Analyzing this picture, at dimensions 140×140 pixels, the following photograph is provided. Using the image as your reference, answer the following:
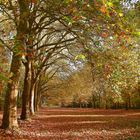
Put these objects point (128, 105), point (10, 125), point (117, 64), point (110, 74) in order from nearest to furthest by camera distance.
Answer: point (110, 74)
point (117, 64)
point (10, 125)
point (128, 105)

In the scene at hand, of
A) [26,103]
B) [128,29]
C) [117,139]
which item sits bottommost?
[117,139]

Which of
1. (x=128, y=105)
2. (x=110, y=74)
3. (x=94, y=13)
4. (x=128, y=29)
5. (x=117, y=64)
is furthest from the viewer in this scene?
(x=128, y=105)

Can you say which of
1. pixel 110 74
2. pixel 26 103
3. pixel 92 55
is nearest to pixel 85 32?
pixel 92 55

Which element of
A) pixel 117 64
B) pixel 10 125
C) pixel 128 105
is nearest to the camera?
pixel 117 64

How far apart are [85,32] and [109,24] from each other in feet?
9.68

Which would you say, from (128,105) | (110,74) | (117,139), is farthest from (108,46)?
(128,105)

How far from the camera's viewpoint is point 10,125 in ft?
54.4

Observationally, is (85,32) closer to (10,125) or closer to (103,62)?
(103,62)

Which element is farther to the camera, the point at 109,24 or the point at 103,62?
the point at 103,62

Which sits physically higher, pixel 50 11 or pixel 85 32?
pixel 50 11

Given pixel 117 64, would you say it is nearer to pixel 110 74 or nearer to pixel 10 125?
pixel 110 74

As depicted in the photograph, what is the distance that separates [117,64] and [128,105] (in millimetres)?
57581

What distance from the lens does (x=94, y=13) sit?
9.38m

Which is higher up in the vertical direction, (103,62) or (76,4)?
(76,4)
